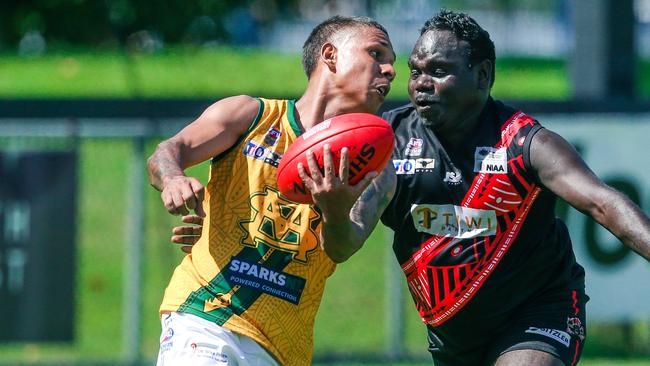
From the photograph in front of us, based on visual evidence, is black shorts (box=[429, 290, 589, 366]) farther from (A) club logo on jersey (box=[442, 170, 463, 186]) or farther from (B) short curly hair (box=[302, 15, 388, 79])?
(B) short curly hair (box=[302, 15, 388, 79])

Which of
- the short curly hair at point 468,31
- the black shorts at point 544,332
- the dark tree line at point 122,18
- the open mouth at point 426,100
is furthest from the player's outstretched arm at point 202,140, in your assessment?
the dark tree line at point 122,18

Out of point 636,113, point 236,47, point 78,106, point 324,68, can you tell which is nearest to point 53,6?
point 236,47

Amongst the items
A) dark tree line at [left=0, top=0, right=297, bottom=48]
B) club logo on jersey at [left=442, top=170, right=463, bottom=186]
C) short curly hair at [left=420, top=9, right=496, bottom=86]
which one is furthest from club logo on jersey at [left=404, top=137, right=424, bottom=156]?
dark tree line at [left=0, top=0, right=297, bottom=48]

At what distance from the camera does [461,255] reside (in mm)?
5207

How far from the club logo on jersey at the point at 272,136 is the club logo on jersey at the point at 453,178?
0.73 meters

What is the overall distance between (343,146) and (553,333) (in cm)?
125

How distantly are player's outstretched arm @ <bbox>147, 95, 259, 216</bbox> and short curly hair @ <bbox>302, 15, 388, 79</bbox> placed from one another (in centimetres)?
44

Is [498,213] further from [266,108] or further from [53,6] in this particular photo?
[53,6]

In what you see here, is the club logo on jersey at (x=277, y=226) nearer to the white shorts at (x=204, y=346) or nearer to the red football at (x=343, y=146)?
the red football at (x=343, y=146)

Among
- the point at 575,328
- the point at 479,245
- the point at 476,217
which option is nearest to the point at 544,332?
the point at 575,328

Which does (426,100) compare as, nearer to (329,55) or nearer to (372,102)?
(372,102)

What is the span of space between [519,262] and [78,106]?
209 inches

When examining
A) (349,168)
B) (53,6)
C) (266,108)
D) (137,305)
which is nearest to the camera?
(349,168)

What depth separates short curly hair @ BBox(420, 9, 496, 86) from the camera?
518cm
